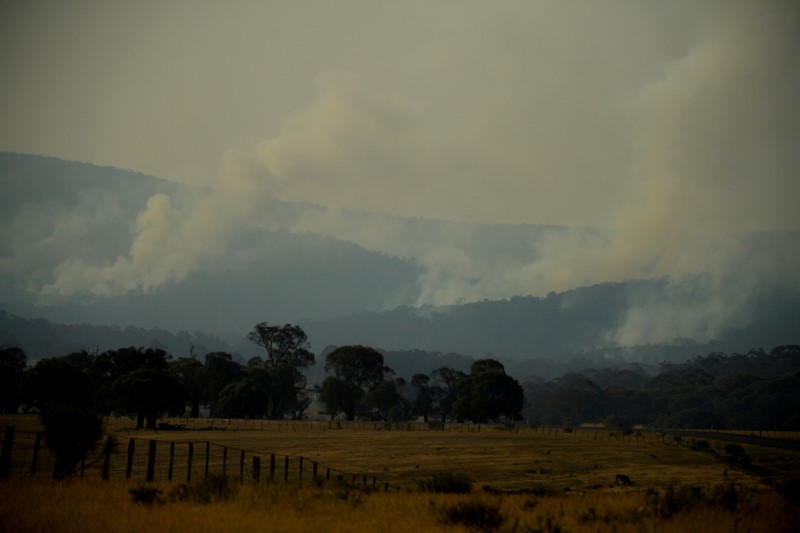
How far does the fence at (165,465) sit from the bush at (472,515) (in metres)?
6.62

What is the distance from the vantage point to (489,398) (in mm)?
133000

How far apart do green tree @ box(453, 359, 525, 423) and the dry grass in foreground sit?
113 m

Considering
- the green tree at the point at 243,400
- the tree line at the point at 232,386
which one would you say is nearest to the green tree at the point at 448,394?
the tree line at the point at 232,386

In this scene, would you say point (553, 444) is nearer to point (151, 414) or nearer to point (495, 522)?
point (151, 414)

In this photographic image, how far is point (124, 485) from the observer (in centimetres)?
2214

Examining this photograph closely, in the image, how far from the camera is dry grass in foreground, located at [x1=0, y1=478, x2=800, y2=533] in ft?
53.2

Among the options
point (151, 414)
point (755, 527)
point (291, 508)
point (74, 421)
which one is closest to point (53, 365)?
point (151, 414)

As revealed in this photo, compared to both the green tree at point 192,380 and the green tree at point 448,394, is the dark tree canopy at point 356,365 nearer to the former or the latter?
the green tree at point 448,394

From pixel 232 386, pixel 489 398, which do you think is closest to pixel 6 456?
pixel 232 386

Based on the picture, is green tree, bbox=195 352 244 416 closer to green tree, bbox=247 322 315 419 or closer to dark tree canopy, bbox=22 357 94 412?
green tree, bbox=247 322 315 419

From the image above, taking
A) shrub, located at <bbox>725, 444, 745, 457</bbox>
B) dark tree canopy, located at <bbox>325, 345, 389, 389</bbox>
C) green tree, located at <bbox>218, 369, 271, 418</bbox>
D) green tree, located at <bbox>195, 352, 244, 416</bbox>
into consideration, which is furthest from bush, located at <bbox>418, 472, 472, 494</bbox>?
dark tree canopy, located at <bbox>325, 345, 389, 389</bbox>

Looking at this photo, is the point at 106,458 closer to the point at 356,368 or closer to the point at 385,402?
the point at 385,402

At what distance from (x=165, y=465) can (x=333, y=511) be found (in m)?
29.2

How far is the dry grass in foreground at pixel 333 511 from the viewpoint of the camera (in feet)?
53.2
